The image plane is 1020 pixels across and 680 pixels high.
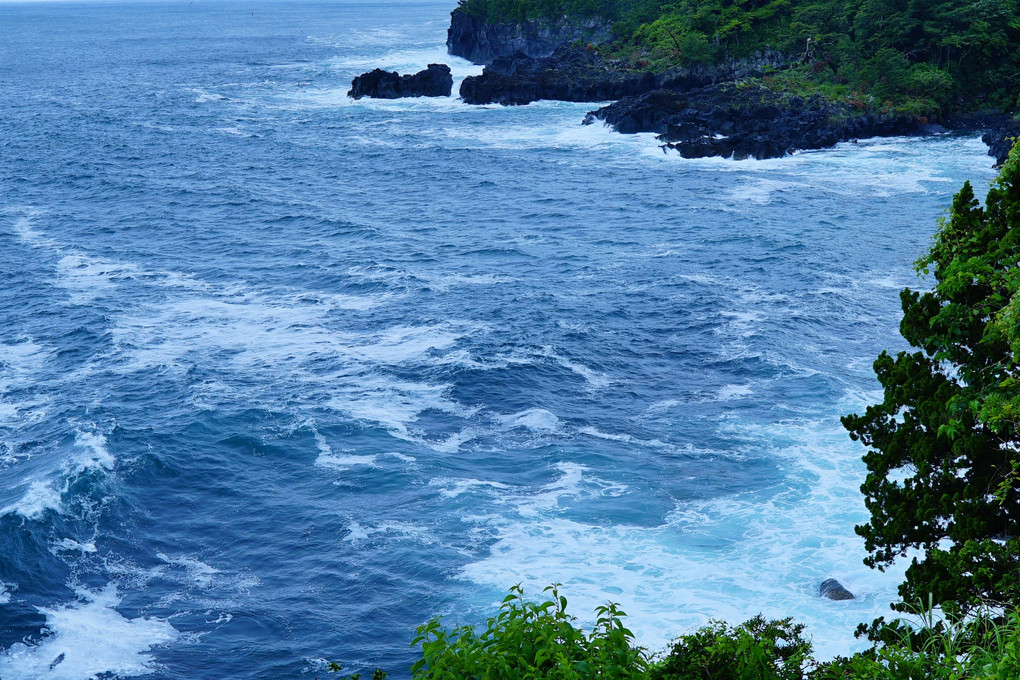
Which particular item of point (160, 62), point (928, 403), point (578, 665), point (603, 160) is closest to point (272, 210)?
point (603, 160)

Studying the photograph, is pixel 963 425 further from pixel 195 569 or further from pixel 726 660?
pixel 195 569

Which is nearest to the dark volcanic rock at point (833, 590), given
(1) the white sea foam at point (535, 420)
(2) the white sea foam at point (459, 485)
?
(2) the white sea foam at point (459, 485)

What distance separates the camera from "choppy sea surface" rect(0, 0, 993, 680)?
30.3 m

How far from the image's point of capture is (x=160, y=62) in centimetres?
18400

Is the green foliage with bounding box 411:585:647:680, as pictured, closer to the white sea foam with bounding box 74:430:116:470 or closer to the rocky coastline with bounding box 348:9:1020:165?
the white sea foam with bounding box 74:430:116:470

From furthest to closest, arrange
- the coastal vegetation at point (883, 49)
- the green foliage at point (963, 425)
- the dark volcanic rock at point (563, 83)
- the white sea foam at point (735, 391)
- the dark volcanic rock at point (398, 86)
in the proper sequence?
the dark volcanic rock at point (398, 86) < the dark volcanic rock at point (563, 83) < the coastal vegetation at point (883, 49) < the white sea foam at point (735, 391) < the green foliage at point (963, 425)

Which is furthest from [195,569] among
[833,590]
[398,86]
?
[398,86]

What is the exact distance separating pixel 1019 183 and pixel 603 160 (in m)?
70.0

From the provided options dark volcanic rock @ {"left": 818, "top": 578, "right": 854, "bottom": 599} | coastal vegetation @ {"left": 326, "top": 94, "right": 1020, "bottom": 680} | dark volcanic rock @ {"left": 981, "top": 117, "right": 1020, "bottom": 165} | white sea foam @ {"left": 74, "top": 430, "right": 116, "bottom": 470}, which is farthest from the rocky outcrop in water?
coastal vegetation @ {"left": 326, "top": 94, "right": 1020, "bottom": 680}

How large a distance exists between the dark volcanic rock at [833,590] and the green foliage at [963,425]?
6.34 m

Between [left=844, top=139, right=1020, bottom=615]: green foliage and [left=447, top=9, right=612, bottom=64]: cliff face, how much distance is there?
120 meters

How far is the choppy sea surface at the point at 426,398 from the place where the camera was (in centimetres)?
3031

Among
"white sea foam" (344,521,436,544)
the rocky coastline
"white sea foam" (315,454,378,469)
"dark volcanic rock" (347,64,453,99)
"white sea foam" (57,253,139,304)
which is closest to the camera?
"white sea foam" (344,521,436,544)

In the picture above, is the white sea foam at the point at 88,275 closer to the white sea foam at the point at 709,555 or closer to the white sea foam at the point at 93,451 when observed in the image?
the white sea foam at the point at 93,451
